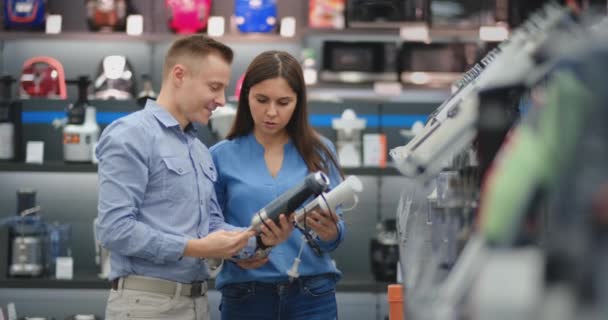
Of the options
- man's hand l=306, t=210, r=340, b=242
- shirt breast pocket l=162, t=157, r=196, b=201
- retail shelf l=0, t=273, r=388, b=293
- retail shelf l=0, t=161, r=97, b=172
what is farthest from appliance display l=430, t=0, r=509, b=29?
shirt breast pocket l=162, t=157, r=196, b=201

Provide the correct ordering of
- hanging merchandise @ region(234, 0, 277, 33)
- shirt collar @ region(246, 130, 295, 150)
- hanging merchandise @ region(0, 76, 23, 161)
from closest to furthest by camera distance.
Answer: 1. shirt collar @ region(246, 130, 295, 150)
2. hanging merchandise @ region(0, 76, 23, 161)
3. hanging merchandise @ region(234, 0, 277, 33)

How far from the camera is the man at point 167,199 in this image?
8.11ft

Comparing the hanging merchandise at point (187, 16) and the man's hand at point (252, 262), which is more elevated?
the hanging merchandise at point (187, 16)

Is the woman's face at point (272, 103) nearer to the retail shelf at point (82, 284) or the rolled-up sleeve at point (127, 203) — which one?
the rolled-up sleeve at point (127, 203)

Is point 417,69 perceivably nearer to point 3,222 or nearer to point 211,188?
point 3,222

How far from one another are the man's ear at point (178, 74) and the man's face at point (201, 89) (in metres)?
0.01

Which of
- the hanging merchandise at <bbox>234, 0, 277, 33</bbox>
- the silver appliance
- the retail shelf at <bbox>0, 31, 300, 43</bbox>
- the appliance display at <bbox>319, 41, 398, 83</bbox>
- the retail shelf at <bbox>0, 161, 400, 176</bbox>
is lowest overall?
the silver appliance

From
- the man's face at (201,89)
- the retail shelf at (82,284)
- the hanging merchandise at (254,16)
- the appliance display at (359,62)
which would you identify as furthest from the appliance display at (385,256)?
the man's face at (201,89)

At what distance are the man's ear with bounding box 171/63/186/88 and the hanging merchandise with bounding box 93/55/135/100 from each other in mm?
3012

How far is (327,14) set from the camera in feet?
19.8

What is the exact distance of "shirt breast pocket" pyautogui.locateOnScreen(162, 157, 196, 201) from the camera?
2.57 metres

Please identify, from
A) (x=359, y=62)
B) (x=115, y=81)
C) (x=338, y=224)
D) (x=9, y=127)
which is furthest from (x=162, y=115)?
(x=359, y=62)

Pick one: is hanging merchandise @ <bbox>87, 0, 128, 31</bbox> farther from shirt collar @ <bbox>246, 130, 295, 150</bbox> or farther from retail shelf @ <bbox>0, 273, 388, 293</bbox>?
shirt collar @ <bbox>246, 130, 295, 150</bbox>

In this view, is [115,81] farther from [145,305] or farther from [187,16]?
[145,305]
